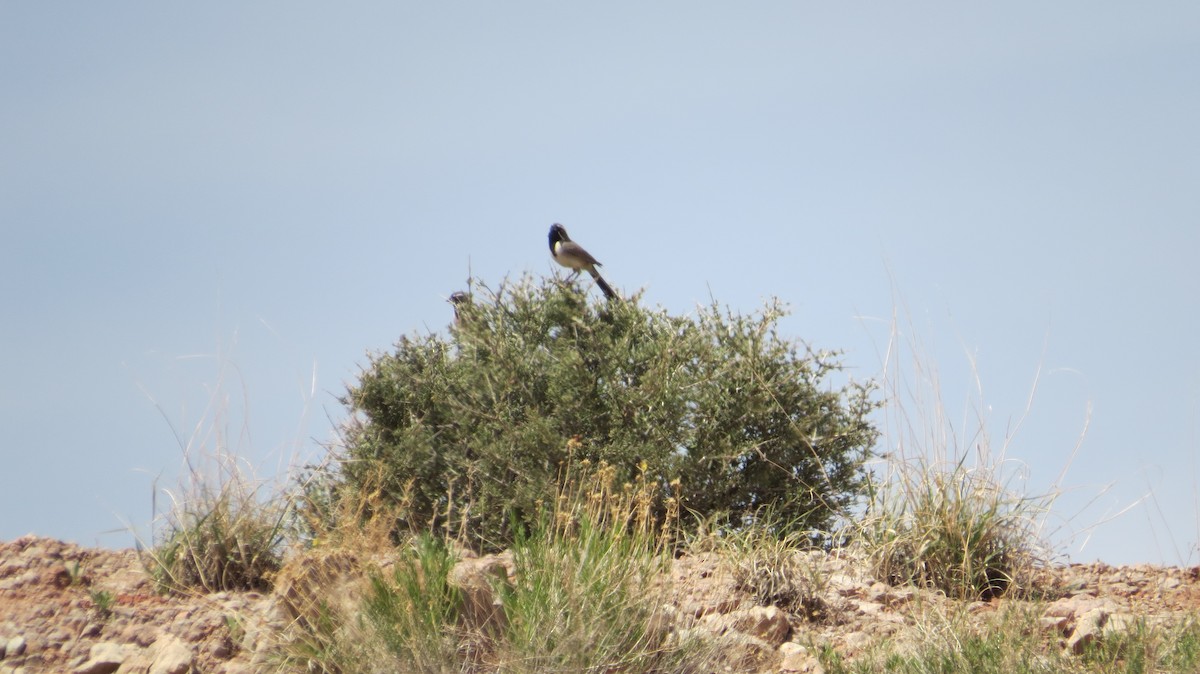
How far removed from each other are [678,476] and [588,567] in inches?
110

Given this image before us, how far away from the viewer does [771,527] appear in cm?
848

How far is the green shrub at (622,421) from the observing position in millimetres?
8766

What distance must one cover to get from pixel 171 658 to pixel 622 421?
3841 millimetres

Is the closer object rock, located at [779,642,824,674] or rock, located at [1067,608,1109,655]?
rock, located at [779,642,824,674]

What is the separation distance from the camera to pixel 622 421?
888cm

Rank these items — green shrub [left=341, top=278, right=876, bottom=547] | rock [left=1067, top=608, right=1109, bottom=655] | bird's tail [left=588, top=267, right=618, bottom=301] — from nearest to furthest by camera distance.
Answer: rock [left=1067, top=608, right=1109, bottom=655] → green shrub [left=341, top=278, right=876, bottom=547] → bird's tail [left=588, top=267, right=618, bottom=301]

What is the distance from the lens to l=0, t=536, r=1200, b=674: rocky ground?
618cm

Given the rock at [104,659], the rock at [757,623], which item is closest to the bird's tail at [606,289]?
the rock at [757,623]

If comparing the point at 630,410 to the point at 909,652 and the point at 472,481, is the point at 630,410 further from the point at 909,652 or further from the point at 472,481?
the point at 909,652

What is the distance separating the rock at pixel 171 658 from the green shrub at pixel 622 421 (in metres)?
2.62

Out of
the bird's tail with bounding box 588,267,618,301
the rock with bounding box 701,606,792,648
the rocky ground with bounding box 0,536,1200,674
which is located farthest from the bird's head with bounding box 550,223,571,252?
the rock with bounding box 701,606,792,648

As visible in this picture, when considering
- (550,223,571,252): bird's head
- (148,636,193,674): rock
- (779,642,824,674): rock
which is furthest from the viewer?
(550,223,571,252): bird's head

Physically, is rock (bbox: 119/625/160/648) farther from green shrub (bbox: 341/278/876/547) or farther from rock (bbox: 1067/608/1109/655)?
rock (bbox: 1067/608/1109/655)

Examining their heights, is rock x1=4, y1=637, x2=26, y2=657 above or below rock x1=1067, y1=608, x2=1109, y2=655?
above
